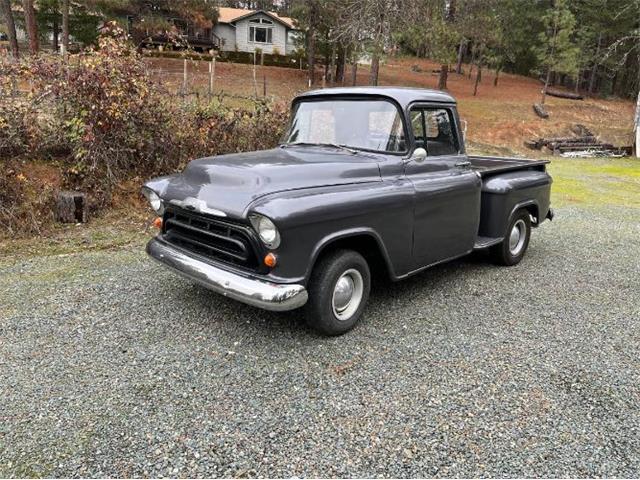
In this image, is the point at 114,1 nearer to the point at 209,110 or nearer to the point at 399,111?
the point at 209,110

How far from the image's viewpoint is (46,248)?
→ 19.4 ft

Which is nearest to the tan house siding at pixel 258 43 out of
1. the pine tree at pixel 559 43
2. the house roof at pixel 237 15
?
the house roof at pixel 237 15

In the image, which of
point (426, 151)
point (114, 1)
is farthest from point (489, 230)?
point (114, 1)

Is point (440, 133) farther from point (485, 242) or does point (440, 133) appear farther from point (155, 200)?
point (155, 200)

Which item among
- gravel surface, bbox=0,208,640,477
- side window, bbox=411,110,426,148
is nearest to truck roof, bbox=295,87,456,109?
side window, bbox=411,110,426,148

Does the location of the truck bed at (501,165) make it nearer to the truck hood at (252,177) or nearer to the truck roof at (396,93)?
the truck roof at (396,93)

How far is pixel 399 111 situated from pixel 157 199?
7.46 feet

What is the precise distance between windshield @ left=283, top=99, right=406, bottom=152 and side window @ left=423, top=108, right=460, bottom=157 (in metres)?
0.45

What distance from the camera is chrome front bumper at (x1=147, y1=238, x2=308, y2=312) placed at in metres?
3.34

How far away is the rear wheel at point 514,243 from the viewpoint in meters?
5.77

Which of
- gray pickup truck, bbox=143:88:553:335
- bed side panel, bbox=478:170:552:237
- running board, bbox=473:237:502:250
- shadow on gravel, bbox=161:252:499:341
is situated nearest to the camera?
gray pickup truck, bbox=143:88:553:335

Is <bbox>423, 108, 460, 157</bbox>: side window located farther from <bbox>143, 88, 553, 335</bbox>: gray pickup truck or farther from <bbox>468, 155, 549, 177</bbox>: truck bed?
<bbox>468, 155, 549, 177</bbox>: truck bed

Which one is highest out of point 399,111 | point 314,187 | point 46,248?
point 399,111

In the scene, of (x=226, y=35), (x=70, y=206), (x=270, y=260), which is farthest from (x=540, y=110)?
(x=270, y=260)
